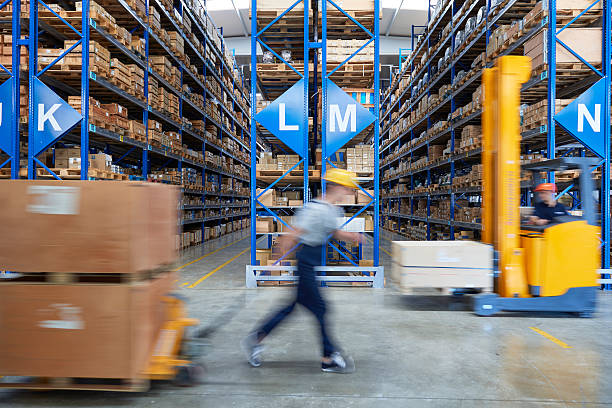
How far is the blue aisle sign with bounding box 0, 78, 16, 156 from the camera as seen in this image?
7.18 metres

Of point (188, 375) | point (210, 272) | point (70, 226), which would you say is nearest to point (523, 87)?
point (210, 272)

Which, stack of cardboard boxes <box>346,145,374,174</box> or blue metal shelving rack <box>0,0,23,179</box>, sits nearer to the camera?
blue metal shelving rack <box>0,0,23,179</box>

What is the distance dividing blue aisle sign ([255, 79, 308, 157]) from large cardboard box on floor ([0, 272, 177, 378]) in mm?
4543

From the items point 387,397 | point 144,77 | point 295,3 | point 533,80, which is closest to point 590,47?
point 533,80

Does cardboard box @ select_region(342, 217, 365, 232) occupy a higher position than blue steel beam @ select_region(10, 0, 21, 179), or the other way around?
blue steel beam @ select_region(10, 0, 21, 179)

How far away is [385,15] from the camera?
2338 cm

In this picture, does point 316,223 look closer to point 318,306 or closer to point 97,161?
point 318,306

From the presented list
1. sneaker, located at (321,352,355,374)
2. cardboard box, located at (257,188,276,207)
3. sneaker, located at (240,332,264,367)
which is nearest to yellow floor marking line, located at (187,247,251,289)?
cardboard box, located at (257,188,276,207)

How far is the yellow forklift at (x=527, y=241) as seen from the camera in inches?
181

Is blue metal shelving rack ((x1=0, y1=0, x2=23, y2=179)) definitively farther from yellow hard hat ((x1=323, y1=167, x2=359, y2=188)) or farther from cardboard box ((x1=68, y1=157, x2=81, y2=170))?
yellow hard hat ((x1=323, y1=167, x2=359, y2=188))

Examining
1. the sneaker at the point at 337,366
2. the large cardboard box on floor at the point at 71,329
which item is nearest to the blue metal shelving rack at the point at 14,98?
the large cardboard box on floor at the point at 71,329

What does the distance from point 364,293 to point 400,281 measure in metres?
1.46

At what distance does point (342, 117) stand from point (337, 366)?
4.60 meters

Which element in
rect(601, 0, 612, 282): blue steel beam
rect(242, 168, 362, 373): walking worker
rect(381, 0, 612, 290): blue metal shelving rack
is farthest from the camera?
rect(381, 0, 612, 290): blue metal shelving rack
